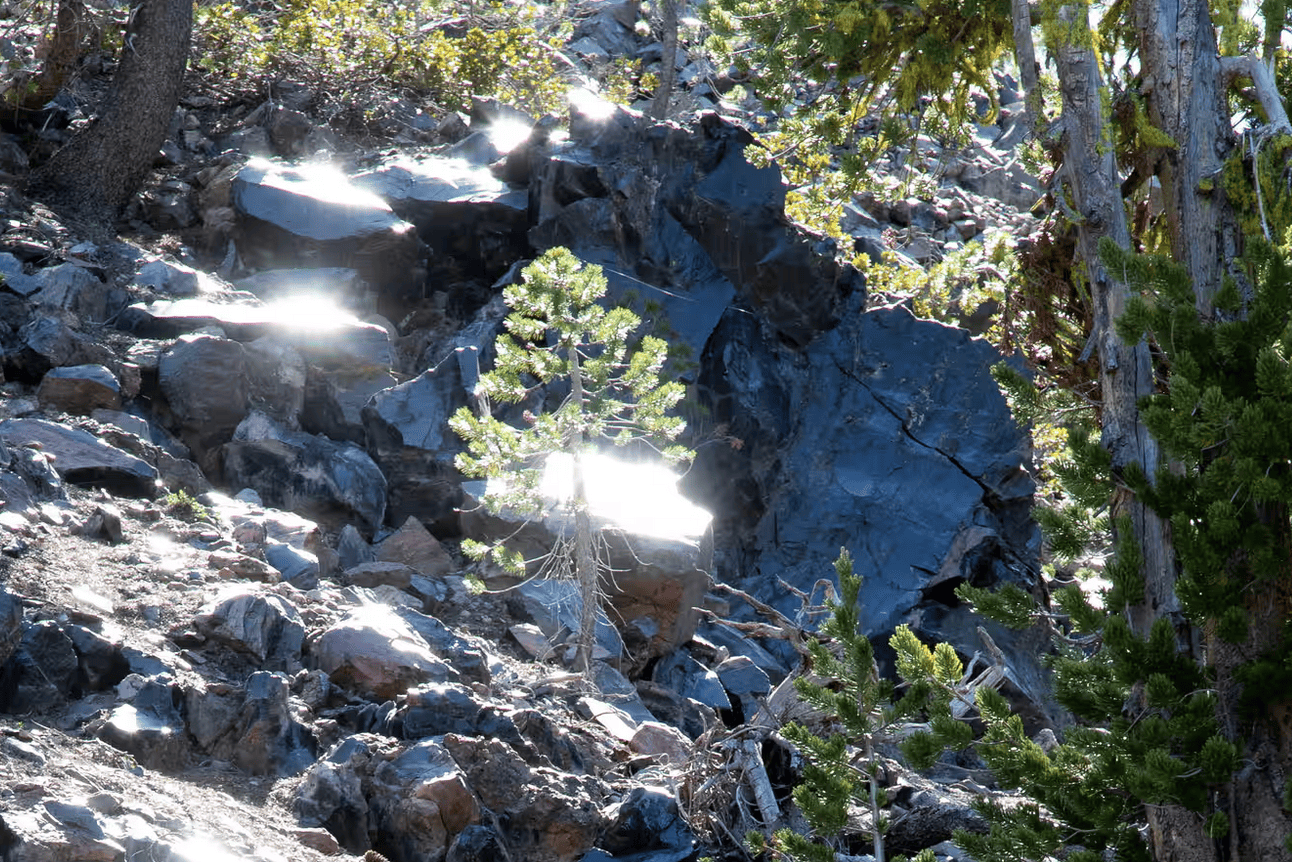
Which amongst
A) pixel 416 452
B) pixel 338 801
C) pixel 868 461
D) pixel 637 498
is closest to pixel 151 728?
pixel 338 801

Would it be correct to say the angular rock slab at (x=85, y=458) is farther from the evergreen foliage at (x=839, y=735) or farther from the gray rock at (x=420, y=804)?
the evergreen foliage at (x=839, y=735)

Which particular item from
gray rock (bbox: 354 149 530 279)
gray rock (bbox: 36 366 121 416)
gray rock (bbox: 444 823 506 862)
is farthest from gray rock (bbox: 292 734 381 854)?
gray rock (bbox: 354 149 530 279)

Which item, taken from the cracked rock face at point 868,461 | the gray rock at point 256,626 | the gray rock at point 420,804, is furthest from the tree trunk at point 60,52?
the gray rock at point 420,804

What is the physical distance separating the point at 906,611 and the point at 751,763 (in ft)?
23.7

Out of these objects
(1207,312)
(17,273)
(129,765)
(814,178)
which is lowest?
(129,765)

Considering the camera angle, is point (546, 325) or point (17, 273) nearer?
point (546, 325)

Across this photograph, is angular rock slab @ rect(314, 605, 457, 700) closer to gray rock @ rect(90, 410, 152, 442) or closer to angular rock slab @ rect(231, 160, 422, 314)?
gray rock @ rect(90, 410, 152, 442)

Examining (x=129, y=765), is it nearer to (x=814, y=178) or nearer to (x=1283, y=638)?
(x=1283, y=638)

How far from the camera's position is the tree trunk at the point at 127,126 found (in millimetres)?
14586

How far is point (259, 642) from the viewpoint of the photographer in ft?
26.0

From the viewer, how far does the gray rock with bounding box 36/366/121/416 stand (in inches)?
427

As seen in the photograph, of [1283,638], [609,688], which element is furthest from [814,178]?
[1283,638]

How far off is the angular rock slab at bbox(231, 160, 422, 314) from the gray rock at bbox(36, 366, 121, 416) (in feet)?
12.4

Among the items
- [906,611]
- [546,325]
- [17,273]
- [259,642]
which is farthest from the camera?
[906,611]
